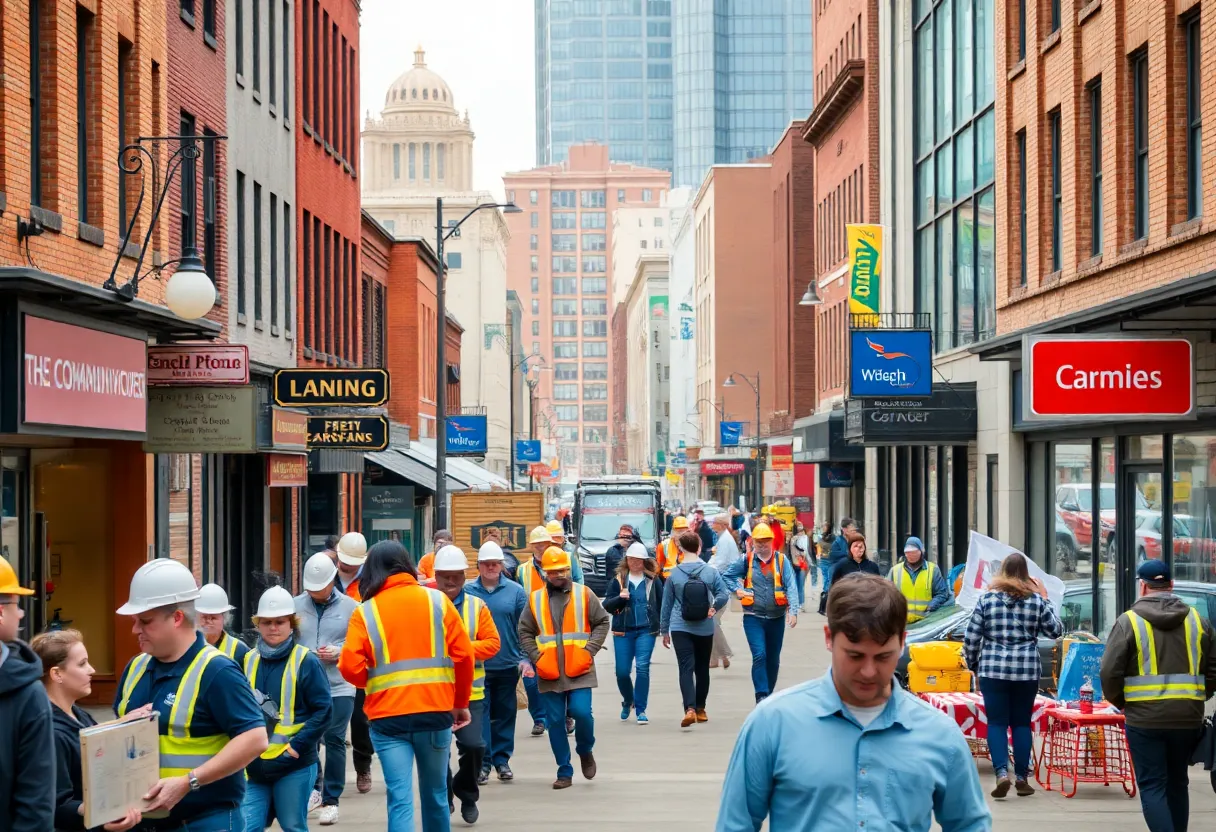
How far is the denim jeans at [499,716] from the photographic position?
13203 millimetres

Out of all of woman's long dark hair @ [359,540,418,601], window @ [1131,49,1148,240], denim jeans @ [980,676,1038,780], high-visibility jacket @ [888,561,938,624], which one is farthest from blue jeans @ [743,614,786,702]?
woman's long dark hair @ [359,540,418,601]

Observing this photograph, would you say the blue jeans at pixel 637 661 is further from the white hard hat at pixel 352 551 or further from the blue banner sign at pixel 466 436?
the blue banner sign at pixel 466 436

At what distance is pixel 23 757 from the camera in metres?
5.33

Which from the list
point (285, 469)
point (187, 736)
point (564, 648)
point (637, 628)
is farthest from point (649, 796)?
point (285, 469)

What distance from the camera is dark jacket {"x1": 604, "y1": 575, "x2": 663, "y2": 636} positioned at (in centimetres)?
1625

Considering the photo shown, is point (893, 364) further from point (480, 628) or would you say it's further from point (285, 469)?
point (480, 628)

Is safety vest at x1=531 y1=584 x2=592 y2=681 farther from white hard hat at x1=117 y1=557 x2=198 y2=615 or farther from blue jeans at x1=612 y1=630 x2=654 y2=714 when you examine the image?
white hard hat at x1=117 y1=557 x2=198 y2=615

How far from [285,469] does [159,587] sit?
61.1 ft

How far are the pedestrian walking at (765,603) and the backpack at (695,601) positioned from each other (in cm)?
69

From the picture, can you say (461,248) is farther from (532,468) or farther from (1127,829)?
(1127,829)

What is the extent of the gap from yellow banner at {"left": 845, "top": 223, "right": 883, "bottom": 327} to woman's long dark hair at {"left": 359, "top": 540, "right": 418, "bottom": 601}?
29837 mm

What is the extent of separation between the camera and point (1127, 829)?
11.3 meters

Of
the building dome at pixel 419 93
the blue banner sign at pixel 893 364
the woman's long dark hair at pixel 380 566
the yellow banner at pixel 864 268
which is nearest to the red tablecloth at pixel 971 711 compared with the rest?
the woman's long dark hair at pixel 380 566

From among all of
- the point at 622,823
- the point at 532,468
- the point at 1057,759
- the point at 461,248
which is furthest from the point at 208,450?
the point at 461,248
